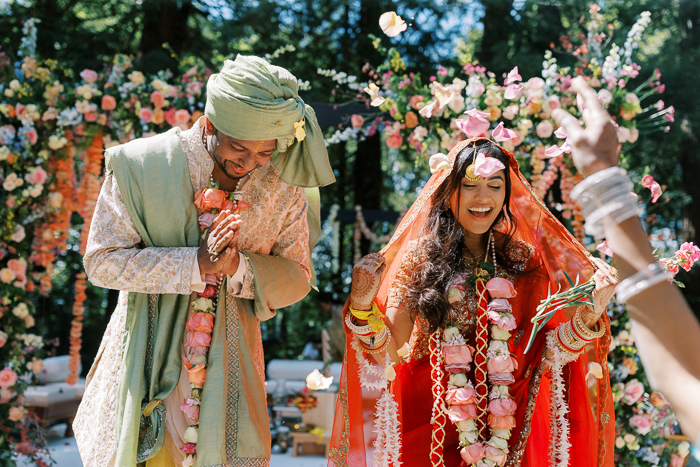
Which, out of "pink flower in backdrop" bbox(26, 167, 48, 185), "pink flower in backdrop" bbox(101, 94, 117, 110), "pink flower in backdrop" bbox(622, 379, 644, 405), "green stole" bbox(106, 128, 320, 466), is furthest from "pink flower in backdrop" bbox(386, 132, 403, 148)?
"pink flower in backdrop" bbox(26, 167, 48, 185)

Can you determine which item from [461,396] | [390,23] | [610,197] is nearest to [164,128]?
[390,23]

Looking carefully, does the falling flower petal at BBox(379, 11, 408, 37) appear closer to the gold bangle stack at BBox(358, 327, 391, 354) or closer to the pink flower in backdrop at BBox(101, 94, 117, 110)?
the gold bangle stack at BBox(358, 327, 391, 354)

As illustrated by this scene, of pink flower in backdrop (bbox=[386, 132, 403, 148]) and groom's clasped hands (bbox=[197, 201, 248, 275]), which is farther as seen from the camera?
pink flower in backdrop (bbox=[386, 132, 403, 148])

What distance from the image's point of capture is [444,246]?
2.79 metres

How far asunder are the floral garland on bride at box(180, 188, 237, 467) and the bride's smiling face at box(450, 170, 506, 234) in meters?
1.03

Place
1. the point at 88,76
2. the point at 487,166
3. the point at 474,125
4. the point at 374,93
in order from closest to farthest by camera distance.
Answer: the point at 487,166
the point at 474,125
the point at 374,93
the point at 88,76

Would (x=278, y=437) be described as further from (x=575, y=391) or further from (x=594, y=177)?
(x=594, y=177)

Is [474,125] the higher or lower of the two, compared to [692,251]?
higher

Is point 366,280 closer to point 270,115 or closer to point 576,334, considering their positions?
point 270,115

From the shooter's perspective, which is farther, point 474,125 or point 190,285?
point 474,125

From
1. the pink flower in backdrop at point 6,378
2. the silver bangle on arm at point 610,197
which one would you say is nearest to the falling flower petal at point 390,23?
the silver bangle on arm at point 610,197

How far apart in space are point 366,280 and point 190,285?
0.68 metres

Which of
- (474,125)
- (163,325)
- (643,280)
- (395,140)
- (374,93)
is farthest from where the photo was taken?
(395,140)

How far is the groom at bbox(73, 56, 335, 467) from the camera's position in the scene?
220cm
